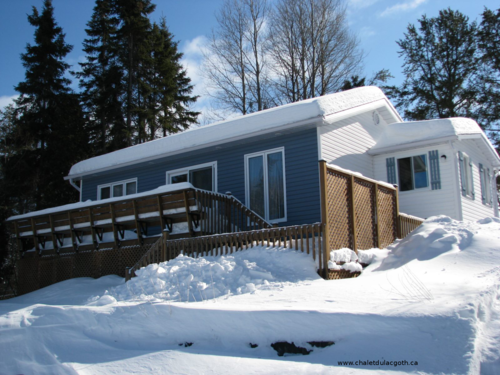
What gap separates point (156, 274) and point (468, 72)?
92.1ft

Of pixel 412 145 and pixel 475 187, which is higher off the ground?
pixel 412 145

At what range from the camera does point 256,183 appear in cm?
1286

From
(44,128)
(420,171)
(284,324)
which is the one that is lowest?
(284,324)

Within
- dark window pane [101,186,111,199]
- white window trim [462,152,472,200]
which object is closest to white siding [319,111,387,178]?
white window trim [462,152,472,200]

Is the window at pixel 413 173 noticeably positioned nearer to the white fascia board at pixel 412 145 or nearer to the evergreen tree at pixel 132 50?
the white fascia board at pixel 412 145

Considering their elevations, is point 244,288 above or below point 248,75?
below

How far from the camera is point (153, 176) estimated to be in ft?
51.0

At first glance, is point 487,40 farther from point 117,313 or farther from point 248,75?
point 117,313

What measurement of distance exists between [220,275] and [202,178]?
22.4ft

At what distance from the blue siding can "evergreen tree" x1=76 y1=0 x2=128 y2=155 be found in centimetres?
1429

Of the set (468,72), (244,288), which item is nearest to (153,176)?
(244,288)

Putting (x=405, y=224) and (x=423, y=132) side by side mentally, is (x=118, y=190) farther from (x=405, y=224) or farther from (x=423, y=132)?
(x=423, y=132)

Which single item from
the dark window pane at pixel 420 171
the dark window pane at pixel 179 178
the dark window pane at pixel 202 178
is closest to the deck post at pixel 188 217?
the dark window pane at pixel 202 178

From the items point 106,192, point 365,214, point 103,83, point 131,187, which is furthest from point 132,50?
point 365,214
